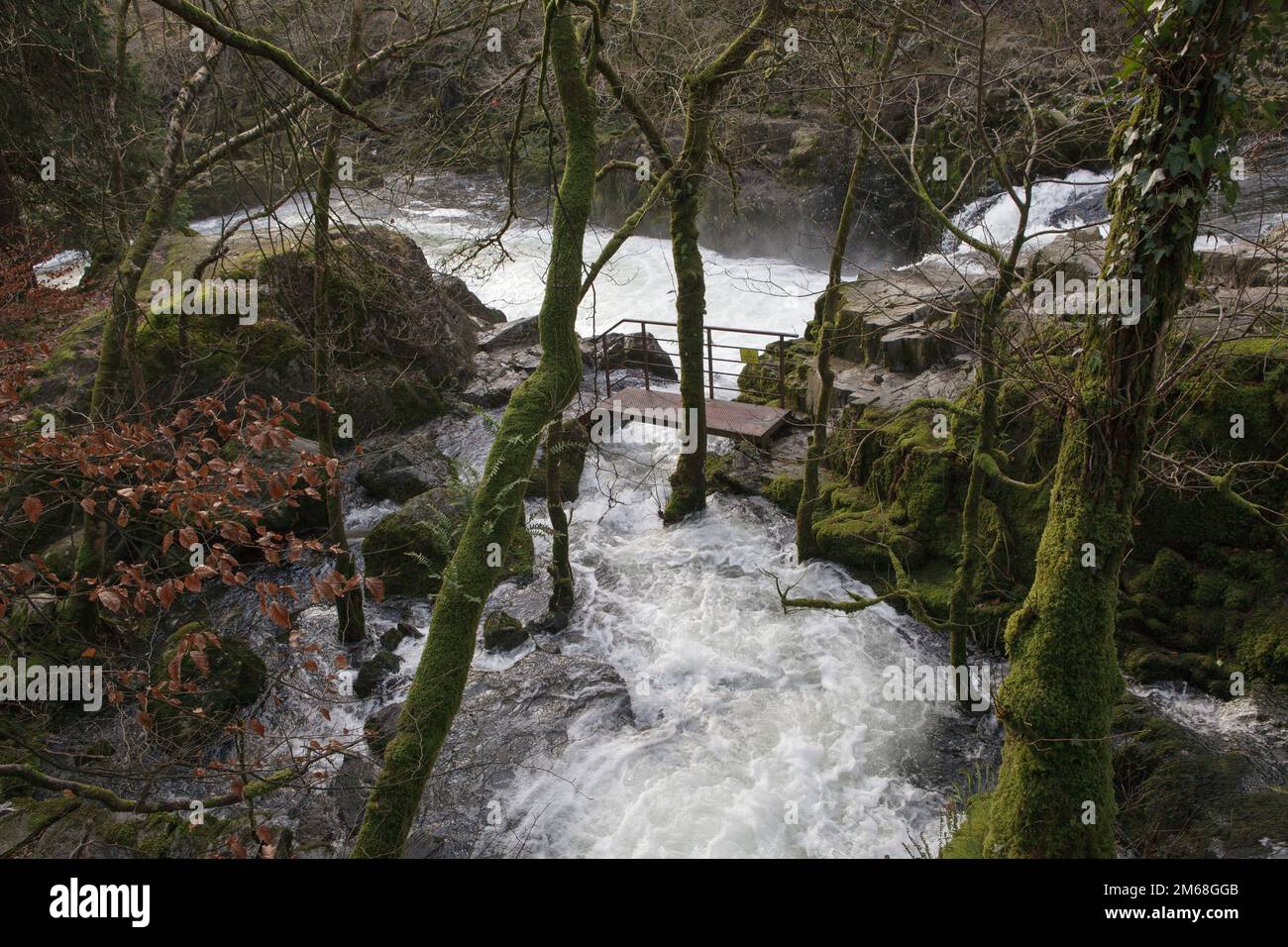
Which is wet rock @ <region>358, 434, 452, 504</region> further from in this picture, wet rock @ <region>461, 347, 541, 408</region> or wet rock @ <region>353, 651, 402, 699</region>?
wet rock @ <region>353, 651, 402, 699</region>

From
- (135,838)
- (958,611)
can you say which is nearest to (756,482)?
(958,611)

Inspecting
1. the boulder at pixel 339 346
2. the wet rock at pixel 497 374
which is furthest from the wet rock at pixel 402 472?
the wet rock at pixel 497 374

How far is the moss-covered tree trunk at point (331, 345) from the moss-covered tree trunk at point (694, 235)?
3166mm

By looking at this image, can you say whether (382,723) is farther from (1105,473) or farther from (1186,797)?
(1186,797)

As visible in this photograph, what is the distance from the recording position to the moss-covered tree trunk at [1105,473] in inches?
167

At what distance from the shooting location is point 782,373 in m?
13.0

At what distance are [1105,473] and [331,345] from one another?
657cm

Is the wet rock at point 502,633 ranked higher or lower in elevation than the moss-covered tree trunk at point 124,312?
lower

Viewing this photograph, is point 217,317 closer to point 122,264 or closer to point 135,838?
point 122,264

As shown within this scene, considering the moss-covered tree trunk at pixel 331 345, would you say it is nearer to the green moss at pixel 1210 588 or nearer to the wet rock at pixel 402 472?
the wet rock at pixel 402 472

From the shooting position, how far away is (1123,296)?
449 cm

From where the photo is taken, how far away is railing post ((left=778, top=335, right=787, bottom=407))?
12844 mm

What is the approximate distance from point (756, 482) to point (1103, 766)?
7492 millimetres

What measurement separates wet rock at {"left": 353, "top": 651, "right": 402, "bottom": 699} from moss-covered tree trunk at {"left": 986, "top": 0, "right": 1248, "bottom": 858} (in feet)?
20.7
